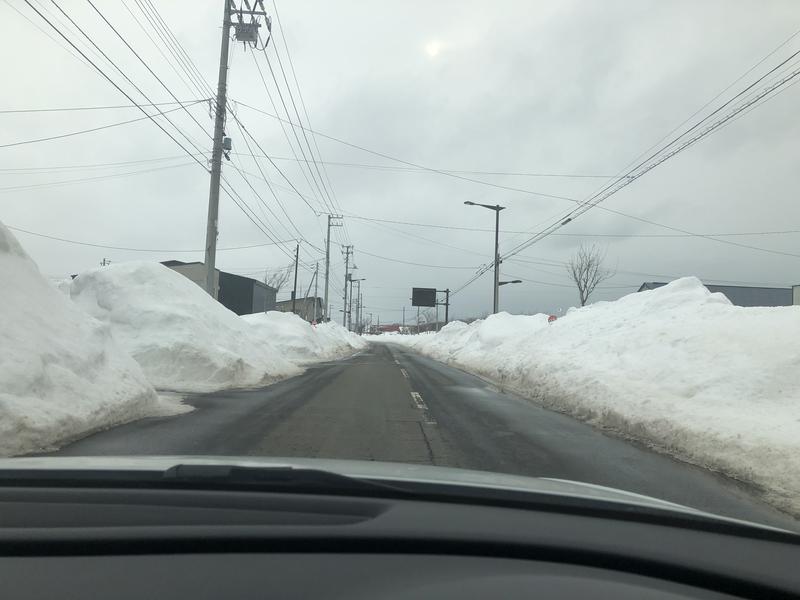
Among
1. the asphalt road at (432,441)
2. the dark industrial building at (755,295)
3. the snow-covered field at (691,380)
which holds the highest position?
the dark industrial building at (755,295)

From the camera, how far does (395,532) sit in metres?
2.01

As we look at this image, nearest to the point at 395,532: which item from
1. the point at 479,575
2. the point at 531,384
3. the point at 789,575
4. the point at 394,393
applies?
the point at 479,575

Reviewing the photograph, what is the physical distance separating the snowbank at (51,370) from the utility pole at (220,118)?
31.3 ft

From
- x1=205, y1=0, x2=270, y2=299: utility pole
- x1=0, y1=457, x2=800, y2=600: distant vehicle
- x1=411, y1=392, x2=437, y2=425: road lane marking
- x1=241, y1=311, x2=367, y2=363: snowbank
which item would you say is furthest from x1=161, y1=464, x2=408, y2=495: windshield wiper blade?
x1=241, y1=311, x2=367, y2=363: snowbank

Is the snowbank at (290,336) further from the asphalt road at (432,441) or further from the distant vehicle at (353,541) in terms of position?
the distant vehicle at (353,541)

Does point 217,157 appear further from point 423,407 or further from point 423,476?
point 423,476

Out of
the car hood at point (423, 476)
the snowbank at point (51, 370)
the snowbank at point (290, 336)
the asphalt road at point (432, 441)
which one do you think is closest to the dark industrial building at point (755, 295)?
the snowbank at point (290, 336)

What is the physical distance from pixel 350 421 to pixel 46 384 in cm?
453

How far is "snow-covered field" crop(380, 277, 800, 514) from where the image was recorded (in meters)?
7.64

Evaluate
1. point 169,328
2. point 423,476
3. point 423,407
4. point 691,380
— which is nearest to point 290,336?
point 169,328

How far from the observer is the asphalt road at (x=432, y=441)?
6348 mm

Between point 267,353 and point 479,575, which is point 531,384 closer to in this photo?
point 267,353

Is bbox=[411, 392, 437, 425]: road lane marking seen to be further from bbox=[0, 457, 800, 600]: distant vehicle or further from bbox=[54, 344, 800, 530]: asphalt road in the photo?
bbox=[0, 457, 800, 600]: distant vehicle

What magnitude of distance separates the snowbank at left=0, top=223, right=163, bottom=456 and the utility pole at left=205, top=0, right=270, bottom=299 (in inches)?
376
